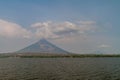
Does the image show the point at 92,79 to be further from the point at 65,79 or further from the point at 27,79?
the point at 27,79

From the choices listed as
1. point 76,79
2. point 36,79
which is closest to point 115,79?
point 76,79

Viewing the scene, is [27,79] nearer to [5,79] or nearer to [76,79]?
[5,79]

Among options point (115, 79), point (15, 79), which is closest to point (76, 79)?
point (115, 79)

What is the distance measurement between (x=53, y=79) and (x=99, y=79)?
955 centimetres

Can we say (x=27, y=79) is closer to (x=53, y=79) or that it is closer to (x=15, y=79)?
(x=15, y=79)

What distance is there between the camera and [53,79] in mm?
44625

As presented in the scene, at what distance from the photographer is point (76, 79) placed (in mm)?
44844

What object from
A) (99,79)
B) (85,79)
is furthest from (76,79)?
(99,79)

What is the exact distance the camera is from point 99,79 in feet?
147

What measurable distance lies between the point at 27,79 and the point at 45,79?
150 inches

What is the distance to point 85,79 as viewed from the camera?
4472cm

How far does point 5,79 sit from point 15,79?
2088 mm

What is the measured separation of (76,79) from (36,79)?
8.31 meters

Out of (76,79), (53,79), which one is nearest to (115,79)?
(76,79)
